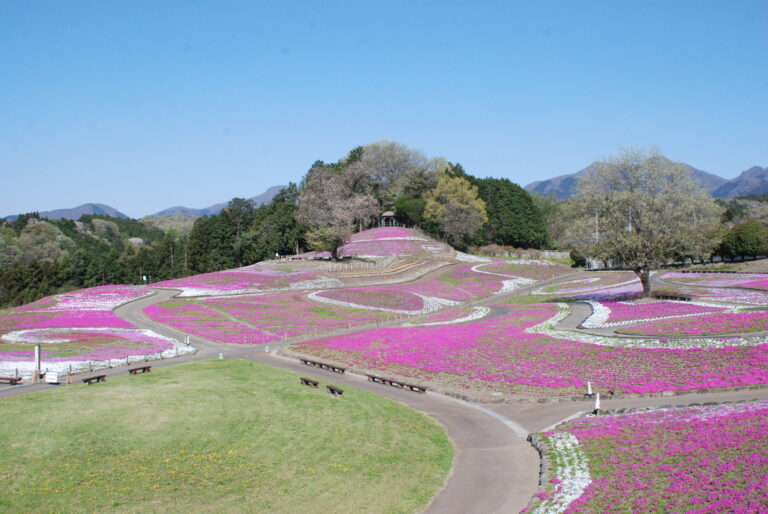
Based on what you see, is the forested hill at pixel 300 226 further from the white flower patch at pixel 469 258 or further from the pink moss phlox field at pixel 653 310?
the pink moss phlox field at pixel 653 310

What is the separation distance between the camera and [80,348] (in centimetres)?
4519

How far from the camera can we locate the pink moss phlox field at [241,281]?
279ft

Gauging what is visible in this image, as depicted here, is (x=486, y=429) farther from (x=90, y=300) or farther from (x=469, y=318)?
(x=90, y=300)

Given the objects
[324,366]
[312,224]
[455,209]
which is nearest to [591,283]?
[455,209]

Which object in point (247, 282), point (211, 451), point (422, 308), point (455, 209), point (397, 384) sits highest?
point (455, 209)

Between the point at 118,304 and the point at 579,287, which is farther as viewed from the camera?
the point at 579,287

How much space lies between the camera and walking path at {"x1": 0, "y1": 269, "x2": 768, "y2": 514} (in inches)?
790

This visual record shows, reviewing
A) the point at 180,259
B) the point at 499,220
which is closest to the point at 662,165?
the point at 499,220

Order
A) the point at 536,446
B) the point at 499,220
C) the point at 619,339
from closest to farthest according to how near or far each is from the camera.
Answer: the point at 536,446 < the point at 619,339 < the point at 499,220

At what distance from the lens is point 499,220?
149375 mm

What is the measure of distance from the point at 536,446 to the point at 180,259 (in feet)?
471

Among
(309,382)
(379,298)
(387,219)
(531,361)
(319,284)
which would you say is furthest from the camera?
(387,219)

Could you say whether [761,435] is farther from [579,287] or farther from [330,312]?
[579,287]

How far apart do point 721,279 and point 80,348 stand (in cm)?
7675
